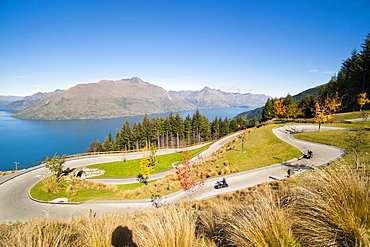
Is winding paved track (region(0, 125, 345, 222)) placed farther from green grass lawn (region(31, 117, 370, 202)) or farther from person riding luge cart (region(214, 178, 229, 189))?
green grass lawn (region(31, 117, 370, 202))

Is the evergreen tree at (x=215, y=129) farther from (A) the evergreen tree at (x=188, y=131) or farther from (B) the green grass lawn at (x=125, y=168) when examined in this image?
(B) the green grass lawn at (x=125, y=168)

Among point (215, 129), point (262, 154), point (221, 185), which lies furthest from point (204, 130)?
point (221, 185)

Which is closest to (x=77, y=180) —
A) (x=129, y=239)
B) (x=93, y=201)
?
(x=93, y=201)

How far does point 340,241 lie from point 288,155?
2065 cm

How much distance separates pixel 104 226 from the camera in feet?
11.6

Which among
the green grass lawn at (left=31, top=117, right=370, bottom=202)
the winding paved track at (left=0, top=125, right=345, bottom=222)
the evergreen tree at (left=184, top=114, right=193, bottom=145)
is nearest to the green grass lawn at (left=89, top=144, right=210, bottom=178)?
the green grass lawn at (left=31, top=117, right=370, bottom=202)

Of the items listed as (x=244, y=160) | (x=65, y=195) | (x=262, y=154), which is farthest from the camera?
(x=262, y=154)

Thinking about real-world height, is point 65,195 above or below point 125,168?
above

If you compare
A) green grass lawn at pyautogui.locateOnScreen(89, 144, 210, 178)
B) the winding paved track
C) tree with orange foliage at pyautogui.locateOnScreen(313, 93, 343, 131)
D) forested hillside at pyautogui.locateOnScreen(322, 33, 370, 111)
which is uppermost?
forested hillside at pyautogui.locateOnScreen(322, 33, 370, 111)

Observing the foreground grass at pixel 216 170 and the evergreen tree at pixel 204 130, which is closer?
the foreground grass at pixel 216 170

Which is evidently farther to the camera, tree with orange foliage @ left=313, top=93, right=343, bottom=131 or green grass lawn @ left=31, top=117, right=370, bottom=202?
tree with orange foliage @ left=313, top=93, right=343, bottom=131

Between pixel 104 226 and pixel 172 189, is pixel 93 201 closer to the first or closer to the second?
pixel 172 189

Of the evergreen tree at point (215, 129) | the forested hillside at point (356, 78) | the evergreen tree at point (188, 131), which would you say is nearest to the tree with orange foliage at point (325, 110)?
the forested hillside at point (356, 78)

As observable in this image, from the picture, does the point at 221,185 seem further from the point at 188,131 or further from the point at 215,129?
the point at 215,129
